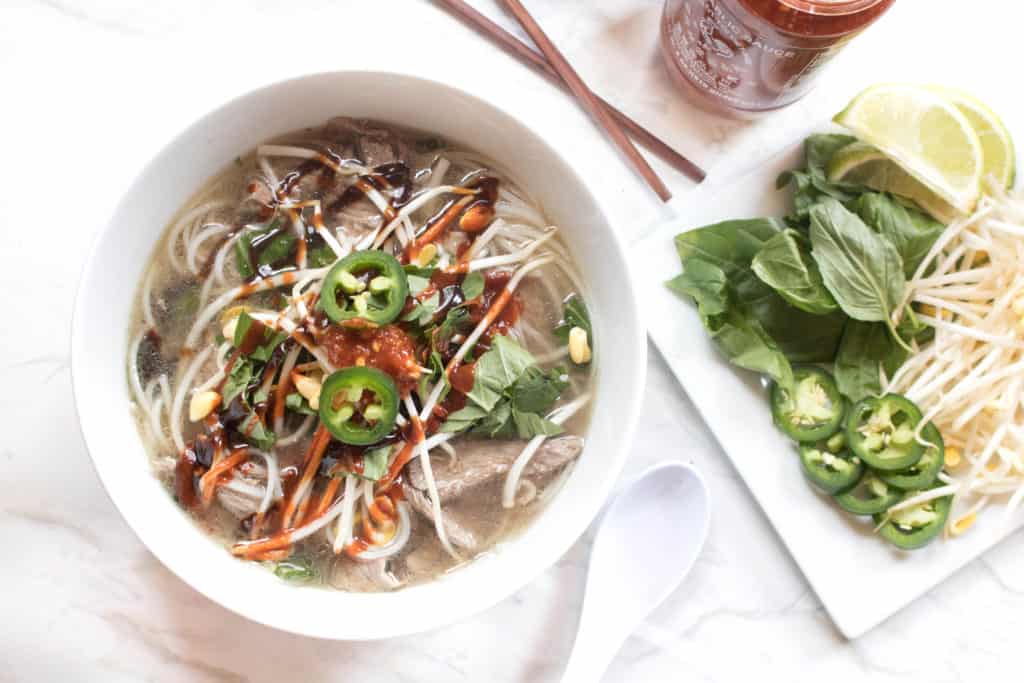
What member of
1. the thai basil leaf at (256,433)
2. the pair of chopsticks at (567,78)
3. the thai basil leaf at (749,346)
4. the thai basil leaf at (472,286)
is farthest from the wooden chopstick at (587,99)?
the thai basil leaf at (256,433)

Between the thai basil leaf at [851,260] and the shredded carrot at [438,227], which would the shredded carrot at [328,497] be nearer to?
the shredded carrot at [438,227]

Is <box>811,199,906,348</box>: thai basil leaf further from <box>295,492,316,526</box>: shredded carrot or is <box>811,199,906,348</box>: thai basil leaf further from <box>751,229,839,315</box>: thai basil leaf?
<box>295,492,316,526</box>: shredded carrot

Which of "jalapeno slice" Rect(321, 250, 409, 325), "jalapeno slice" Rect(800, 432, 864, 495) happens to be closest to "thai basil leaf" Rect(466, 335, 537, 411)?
"jalapeno slice" Rect(321, 250, 409, 325)

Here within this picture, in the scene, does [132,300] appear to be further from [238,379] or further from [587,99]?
[587,99]

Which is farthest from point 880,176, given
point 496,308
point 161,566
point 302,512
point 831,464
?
point 161,566

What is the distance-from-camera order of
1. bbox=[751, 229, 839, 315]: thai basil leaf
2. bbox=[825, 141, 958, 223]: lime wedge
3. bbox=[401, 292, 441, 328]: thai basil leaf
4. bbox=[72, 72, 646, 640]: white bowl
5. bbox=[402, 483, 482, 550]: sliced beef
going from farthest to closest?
bbox=[825, 141, 958, 223]: lime wedge, bbox=[751, 229, 839, 315]: thai basil leaf, bbox=[402, 483, 482, 550]: sliced beef, bbox=[401, 292, 441, 328]: thai basil leaf, bbox=[72, 72, 646, 640]: white bowl

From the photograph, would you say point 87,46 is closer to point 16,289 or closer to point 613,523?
point 16,289
